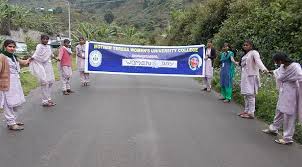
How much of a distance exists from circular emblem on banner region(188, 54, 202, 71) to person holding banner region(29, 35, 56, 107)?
6348 mm

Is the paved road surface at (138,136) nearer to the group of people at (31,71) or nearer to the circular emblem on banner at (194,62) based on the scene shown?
the group of people at (31,71)

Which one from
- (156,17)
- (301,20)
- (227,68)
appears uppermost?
(156,17)

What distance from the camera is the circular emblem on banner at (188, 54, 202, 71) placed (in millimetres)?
16672


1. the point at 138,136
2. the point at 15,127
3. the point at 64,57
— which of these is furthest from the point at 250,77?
the point at 64,57

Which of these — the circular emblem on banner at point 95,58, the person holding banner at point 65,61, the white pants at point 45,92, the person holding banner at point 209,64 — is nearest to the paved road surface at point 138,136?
the white pants at point 45,92

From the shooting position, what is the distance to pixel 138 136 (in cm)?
845

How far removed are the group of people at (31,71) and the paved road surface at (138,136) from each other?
0.38 meters

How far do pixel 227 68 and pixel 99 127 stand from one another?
5322mm

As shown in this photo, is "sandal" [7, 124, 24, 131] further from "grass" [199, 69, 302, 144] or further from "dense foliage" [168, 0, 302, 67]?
"dense foliage" [168, 0, 302, 67]

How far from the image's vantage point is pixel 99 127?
9172mm

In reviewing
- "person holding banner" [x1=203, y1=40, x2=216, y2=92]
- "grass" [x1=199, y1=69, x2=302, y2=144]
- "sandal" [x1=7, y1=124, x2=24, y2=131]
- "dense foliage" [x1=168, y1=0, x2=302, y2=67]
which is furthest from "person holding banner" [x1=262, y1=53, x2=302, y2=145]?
"person holding banner" [x1=203, y1=40, x2=216, y2=92]

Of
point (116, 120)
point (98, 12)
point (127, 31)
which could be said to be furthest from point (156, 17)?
point (116, 120)

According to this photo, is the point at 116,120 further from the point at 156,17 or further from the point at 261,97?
the point at 156,17

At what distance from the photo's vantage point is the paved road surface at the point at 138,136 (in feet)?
22.7
